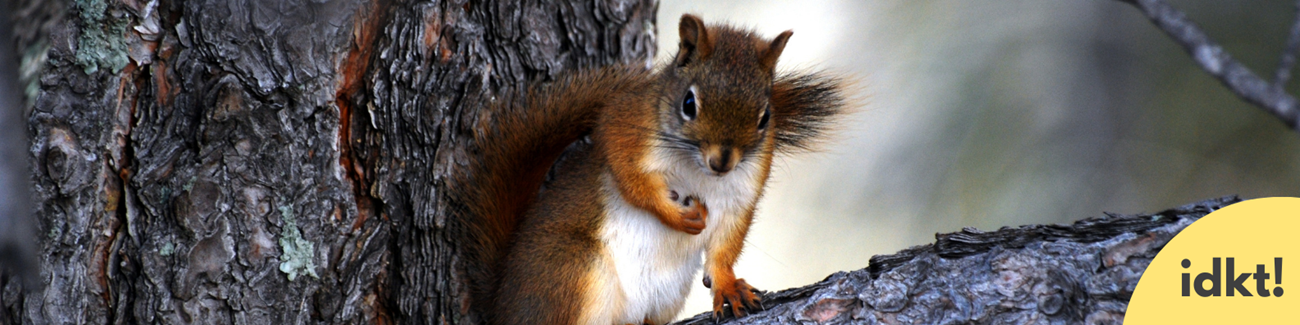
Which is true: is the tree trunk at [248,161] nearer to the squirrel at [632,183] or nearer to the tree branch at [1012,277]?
the squirrel at [632,183]

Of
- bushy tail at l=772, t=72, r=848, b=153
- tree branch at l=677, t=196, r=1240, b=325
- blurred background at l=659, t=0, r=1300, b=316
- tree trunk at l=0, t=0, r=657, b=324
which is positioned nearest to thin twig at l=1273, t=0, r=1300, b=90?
tree branch at l=677, t=196, r=1240, b=325

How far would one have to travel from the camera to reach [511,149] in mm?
1470

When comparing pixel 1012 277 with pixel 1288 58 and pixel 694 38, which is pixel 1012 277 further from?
pixel 694 38

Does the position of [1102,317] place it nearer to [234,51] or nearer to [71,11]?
[234,51]

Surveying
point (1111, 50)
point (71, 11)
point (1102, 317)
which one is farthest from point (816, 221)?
Result: point (71, 11)

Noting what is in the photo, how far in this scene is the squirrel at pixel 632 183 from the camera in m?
1.41

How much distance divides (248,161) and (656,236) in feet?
2.06

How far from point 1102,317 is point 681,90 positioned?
2.22 ft

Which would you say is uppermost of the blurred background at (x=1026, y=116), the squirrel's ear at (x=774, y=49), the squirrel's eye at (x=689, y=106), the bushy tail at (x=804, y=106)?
the blurred background at (x=1026, y=116)

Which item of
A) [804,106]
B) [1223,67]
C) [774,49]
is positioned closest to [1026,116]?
[804,106]

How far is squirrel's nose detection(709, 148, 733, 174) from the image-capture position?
129 centimetres

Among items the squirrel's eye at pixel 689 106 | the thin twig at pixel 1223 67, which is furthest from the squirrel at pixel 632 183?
the thin twig at pixel 1223 67

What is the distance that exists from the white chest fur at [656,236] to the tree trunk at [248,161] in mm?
257

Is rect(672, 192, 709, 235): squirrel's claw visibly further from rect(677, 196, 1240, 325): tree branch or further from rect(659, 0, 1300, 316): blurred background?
rect(659, 0, 1300, 316): blurred background
